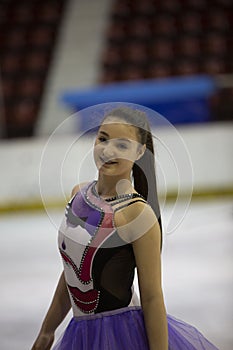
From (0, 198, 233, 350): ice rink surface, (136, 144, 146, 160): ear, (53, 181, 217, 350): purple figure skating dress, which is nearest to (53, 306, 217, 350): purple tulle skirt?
(53, 181, 217, 350): purple figure skating dress

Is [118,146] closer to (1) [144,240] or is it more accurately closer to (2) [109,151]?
(2) [109,151]

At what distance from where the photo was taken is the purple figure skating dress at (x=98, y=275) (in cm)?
136

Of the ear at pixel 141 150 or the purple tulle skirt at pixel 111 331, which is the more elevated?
the ear at pixel 141 150

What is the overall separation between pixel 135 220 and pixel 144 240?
1.5 inches

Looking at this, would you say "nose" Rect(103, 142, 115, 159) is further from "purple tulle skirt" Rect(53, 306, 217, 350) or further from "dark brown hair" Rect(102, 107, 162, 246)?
"purple tulle skirt" Rect(53, 306, 217, 350)

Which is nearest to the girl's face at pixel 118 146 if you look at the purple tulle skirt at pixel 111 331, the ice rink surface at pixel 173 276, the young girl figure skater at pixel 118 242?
the young girl figure skater at pixel 118 242

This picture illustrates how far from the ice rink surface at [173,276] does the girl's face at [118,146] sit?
0.11 meters

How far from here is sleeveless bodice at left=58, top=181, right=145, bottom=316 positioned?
4.46 ft

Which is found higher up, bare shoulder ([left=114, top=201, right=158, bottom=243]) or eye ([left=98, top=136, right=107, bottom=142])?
eye ([left=98, top=136, right=107, bottom=142])

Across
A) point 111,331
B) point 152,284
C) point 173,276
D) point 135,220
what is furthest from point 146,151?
point 173,276

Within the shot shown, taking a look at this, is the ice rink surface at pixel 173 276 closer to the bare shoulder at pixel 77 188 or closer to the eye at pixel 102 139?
the bare shoulder at pixel 77 188

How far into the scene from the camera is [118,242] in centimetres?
137

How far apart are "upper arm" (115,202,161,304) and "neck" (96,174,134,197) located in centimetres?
4

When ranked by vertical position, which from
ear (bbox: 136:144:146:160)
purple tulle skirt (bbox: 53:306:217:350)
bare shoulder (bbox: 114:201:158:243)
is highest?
ear (bbox: 136:144:146:160)
